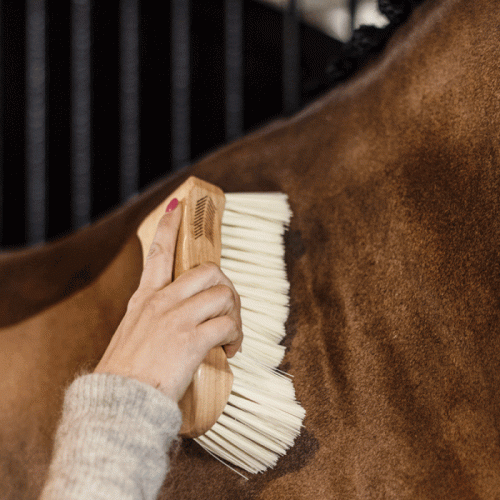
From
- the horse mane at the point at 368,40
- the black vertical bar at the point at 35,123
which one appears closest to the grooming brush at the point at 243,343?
the horse mane at the point at 368,40

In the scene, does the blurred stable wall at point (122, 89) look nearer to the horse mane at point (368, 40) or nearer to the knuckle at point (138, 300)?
the horse mane at point (368, 40)

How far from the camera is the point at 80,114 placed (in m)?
0.93

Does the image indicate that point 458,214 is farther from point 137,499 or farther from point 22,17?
point 22,17

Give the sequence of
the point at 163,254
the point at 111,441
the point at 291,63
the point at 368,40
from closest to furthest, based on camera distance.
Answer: the point at 111,441, the point at 163,254, the point at 368,40, the point at 291,63

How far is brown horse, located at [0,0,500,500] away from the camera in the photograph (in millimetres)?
351

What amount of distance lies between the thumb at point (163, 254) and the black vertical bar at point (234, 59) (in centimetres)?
57

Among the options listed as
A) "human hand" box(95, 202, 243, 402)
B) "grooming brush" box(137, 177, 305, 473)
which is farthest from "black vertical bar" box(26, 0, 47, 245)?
"human hand" box(95, 202, 243, 402)

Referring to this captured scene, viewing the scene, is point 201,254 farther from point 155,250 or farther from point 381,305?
point 381,305

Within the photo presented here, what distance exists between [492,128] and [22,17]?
96 centimetres

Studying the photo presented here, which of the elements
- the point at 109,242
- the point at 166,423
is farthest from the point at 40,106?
the point at 166,423

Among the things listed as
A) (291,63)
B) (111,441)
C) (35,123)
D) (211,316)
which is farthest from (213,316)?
(35,123)

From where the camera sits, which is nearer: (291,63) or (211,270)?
(211,270)

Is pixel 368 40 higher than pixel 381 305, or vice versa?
pixel 368 40

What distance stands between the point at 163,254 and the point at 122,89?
2.27ft
